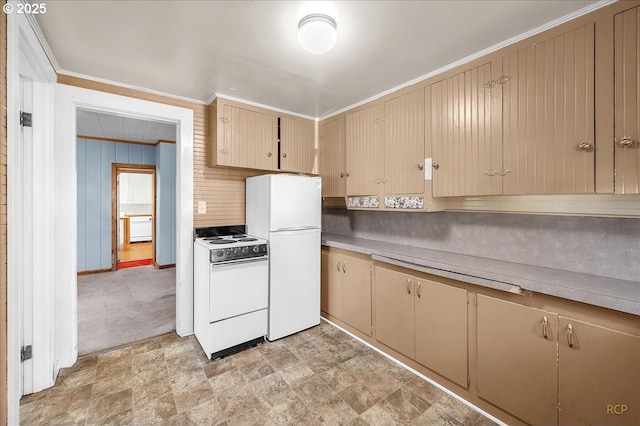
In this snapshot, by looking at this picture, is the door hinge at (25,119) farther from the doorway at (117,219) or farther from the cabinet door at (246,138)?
the doorway at (117,219)

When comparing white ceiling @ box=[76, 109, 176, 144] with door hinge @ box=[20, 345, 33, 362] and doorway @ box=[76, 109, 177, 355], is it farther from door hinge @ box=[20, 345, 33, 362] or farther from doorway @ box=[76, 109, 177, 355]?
door hinge @ box=[20, 345, 33, 362]

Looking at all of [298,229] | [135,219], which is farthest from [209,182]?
[135,219]

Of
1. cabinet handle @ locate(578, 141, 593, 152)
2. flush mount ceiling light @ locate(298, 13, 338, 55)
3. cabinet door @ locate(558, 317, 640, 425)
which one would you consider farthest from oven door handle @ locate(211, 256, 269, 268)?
cabinet handle @ locate(578, 141, 593, 152)

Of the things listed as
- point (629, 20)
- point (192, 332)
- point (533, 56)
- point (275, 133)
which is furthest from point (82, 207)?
point (629, 20)

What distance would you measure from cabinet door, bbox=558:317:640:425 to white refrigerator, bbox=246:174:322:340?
2.09 meters

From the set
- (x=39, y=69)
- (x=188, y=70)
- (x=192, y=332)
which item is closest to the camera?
(x=39, y=69)

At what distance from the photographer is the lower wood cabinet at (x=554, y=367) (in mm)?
1355

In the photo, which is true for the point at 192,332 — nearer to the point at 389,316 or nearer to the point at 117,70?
the point at 389,316

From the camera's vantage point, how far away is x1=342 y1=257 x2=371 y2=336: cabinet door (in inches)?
106

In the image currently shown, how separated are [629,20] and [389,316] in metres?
2.40

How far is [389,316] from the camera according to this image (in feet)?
8.11

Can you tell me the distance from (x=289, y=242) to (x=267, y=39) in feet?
5.90

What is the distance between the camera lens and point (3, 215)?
1.32 metres

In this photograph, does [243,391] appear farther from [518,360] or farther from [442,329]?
[518,360]
